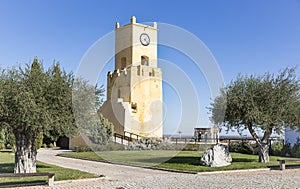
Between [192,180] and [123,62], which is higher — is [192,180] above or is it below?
below

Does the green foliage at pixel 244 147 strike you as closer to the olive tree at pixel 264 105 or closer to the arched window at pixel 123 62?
the olive tree at pixel 264 105

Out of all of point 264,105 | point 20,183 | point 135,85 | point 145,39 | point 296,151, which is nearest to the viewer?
point 20,183

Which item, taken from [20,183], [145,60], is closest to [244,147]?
[145,60]

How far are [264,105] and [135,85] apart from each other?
21.9 meters

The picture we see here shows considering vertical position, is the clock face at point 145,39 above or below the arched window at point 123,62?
above

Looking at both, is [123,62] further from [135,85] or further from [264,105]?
[264,105]

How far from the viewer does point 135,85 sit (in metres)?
37.5

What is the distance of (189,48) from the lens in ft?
63.6

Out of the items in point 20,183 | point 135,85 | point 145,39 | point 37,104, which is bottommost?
point 20,183

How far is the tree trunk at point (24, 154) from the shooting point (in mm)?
12844

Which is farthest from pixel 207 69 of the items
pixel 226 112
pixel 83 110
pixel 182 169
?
pixel 83 110

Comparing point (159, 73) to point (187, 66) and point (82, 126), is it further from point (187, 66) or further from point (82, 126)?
point (82, 126)

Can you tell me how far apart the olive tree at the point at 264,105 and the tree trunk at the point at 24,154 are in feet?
33.9

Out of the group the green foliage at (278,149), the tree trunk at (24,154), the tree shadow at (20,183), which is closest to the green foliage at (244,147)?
the green foliage at (278,149)
